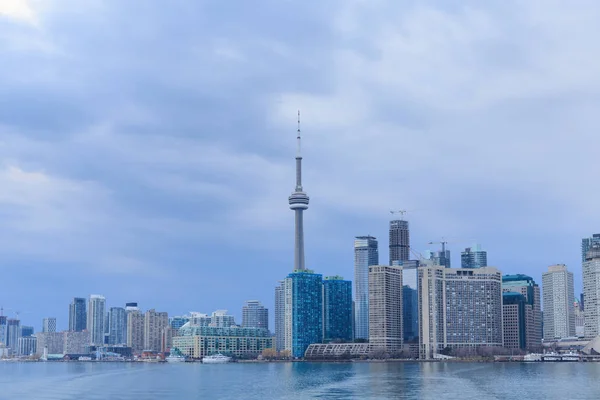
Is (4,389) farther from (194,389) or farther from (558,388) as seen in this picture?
(558,388)

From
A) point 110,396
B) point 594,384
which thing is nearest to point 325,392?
point 110,396

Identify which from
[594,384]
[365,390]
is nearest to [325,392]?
[365,390]

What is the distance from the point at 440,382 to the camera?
13850 cm

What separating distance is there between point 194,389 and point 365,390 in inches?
1016

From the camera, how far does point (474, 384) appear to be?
133125 mm

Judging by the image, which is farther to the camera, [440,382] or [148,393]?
[440,382]

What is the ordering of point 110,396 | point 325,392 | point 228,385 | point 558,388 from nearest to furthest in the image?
point 110,396 < point 325,392 < point 558,388 < point 228,385

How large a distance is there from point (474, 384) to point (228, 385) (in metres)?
38.9

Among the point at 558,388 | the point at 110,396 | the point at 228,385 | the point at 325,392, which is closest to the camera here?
the point at 110,396

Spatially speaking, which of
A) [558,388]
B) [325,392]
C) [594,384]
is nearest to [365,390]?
[325,392]

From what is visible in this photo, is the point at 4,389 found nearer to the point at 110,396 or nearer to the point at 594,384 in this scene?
the point at 110,396

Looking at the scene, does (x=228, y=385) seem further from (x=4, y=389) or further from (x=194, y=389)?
(x=4, y=389)

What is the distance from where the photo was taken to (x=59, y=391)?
12012 centimetres

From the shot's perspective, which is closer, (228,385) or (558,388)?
(558,388)
